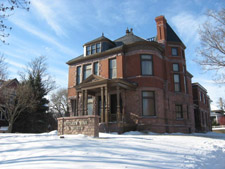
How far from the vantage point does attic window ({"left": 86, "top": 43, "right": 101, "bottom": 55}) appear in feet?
74.6

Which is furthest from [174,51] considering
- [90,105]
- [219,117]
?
[219,117]

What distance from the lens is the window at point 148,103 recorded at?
18731 millimetres

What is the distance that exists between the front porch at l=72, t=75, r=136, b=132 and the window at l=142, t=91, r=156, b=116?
1456 mm

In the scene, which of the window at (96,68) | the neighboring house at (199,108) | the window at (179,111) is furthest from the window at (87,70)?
the neighboring house at (199,108)

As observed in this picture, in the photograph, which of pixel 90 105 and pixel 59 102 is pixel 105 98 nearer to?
pixel 90 105

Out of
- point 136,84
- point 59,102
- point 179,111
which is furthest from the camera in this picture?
point 59,102

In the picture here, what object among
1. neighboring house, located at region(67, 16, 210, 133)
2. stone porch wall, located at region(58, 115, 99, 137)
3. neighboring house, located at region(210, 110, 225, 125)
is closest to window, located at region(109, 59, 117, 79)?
neighboring house, located at region(67, 16, 210, 133)

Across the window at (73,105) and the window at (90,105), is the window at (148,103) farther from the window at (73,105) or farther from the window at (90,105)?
the window at (73,105)

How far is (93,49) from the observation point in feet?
75.9

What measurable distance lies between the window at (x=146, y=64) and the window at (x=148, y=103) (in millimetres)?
2104

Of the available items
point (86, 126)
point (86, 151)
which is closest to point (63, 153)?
point (86, 151)

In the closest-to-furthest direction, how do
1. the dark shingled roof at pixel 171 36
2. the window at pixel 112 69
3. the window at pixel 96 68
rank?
the window at pixel 112 69 < the window at pixel 96 68 < the dark shingled roof at pixel 171 36

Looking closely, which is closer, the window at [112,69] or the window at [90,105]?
the window at [112,69]

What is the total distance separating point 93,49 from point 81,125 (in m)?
12.9
